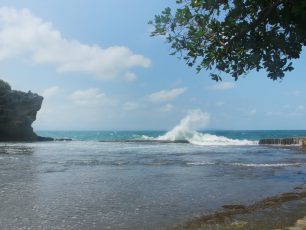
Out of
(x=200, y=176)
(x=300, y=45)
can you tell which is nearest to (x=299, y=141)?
(x=200, y=176)

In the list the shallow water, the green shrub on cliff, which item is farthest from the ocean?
the green shrub on cliff

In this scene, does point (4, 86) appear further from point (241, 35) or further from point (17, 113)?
point (241, 35)

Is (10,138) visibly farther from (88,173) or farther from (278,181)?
(278,181)

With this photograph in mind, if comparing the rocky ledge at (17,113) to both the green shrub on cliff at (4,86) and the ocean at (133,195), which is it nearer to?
the green shrub on cliff at (4,86)

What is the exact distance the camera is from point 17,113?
248ft

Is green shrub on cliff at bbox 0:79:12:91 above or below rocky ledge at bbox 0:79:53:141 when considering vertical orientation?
above

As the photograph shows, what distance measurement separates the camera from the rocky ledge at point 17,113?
73812mm

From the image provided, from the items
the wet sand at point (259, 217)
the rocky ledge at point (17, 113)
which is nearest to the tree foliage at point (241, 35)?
the wet sand at point (259, 217)

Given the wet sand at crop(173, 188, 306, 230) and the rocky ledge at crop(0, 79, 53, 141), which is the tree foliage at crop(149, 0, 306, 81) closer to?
the wet sand at crop(173, 188, 306, 230)

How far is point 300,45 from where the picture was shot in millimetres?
9180

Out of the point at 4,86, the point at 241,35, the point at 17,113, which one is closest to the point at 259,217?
the point at 241,35

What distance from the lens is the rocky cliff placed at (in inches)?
2906

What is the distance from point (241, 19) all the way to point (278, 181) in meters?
10.0

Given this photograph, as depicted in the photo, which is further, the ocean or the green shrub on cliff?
the green shrub on cliff
